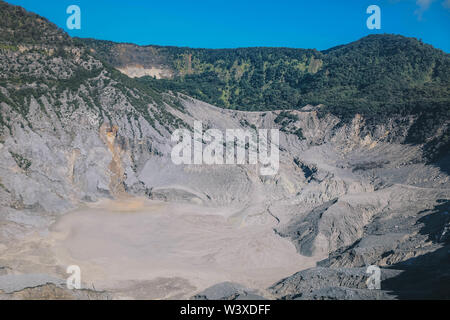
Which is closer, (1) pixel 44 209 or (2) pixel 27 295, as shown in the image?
(2) pixel 27 295

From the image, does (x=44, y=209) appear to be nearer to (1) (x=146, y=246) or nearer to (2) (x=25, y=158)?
(2) (x=25, y=158)

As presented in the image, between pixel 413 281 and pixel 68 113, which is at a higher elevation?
pixel 68 113

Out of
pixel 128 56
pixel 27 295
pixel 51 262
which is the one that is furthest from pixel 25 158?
pixel 128 56
